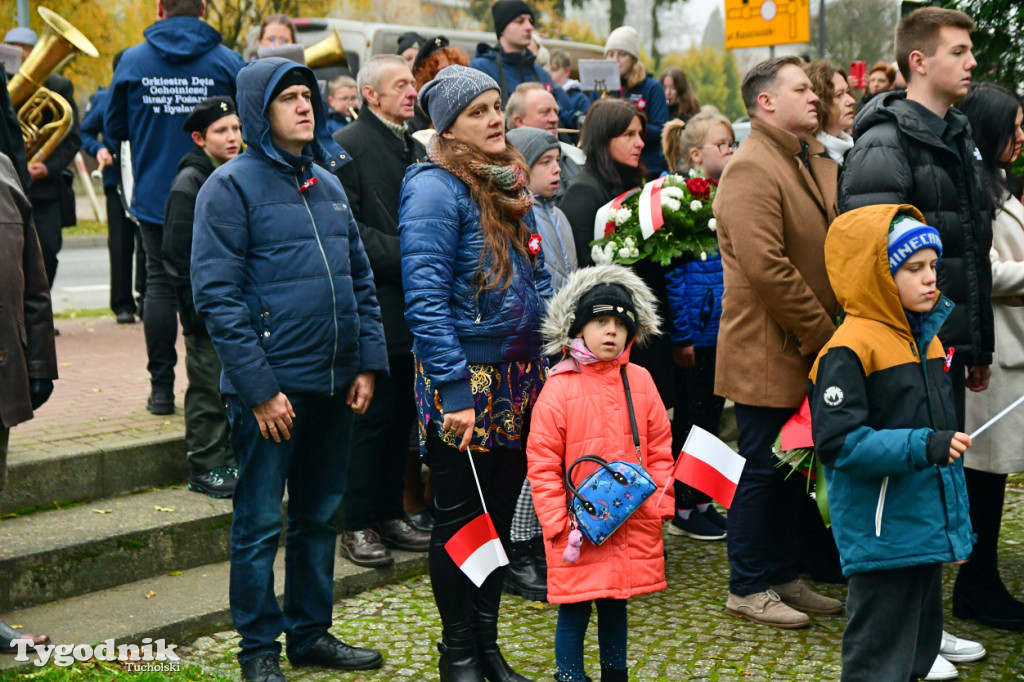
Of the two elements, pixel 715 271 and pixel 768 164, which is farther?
pixel 715 271

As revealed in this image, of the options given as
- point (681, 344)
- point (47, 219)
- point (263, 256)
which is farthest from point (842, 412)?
point (47, 219)

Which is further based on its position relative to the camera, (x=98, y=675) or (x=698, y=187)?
(x=698, y=187)

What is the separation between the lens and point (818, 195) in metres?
5.17

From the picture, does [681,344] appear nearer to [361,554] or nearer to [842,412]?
[361,554]

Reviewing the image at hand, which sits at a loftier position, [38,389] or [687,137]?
[687,137]

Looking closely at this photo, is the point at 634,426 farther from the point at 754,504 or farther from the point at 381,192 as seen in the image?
the point at 381,192

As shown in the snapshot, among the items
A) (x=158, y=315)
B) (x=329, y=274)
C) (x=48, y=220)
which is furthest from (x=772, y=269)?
(x=48, y=220)

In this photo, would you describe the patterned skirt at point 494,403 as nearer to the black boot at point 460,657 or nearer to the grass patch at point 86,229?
the black boot at point 460,657

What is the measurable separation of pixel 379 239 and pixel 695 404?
2.01 m

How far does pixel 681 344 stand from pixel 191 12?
344 centimetres

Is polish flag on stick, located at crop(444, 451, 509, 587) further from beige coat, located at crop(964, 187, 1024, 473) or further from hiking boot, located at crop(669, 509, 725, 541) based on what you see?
hiking boot, located at crop(669, 509, 725, 541)

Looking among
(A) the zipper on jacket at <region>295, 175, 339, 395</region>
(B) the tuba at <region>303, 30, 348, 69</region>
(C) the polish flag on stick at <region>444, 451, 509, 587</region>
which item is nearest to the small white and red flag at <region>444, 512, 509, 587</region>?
(C) the polish flag on stick at <region>444, 451, 509, 587</region>

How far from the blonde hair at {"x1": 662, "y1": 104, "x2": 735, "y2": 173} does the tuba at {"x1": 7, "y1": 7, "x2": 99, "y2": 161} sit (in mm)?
3471

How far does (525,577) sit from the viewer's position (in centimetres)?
559
